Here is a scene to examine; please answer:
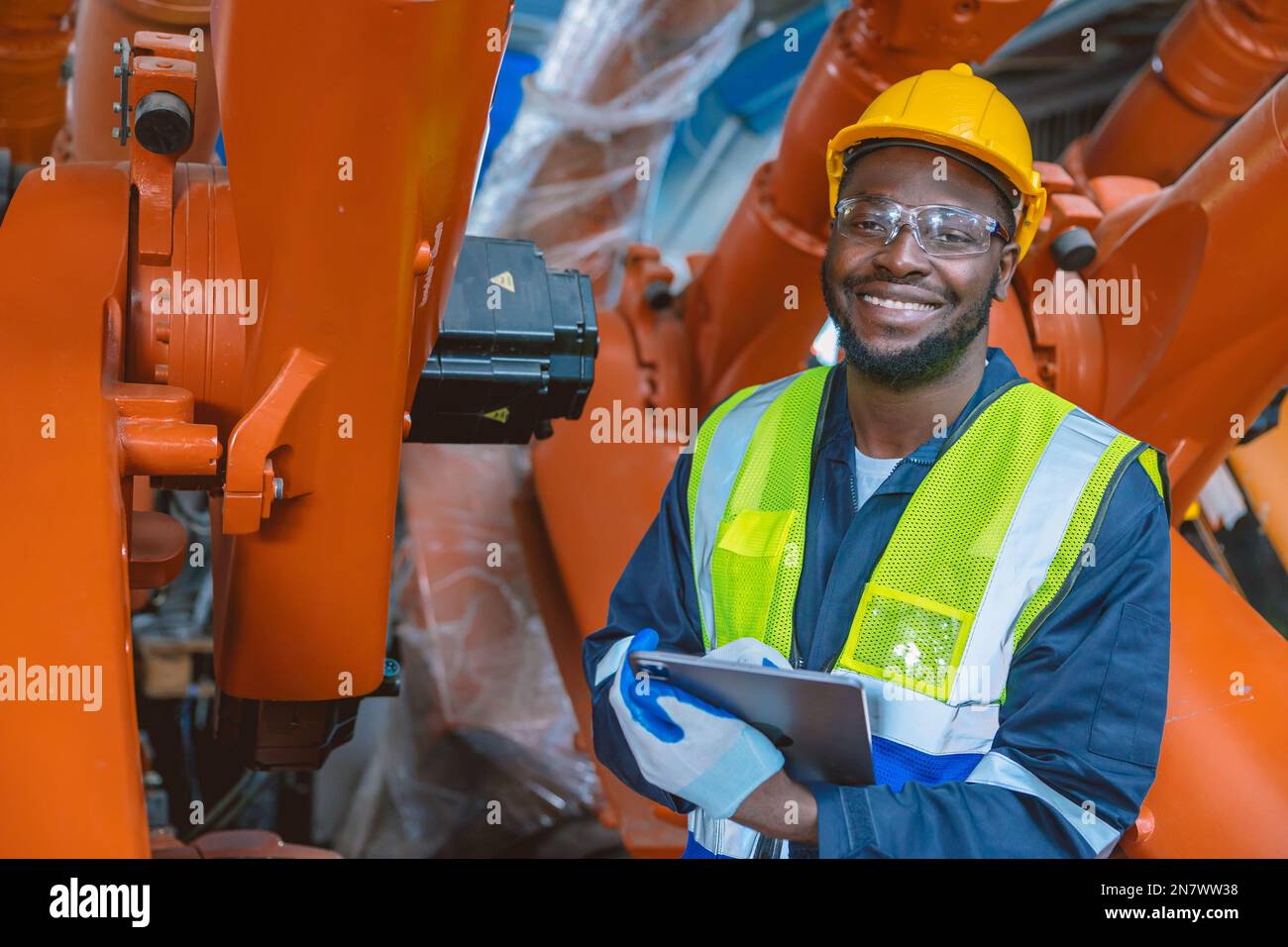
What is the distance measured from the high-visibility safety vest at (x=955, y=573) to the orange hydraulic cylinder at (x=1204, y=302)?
1.29 m

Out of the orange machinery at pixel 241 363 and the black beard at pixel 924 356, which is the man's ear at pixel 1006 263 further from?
the orange machinery at pixel 241 363

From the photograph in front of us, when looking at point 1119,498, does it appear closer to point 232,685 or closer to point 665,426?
point 232,685

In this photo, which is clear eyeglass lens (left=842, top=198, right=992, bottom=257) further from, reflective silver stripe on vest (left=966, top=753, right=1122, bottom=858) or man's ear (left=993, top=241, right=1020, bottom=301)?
reflective silver stripe on vest (left=966, top=753, right=1122, bottom=858)

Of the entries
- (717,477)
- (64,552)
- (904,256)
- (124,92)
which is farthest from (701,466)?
(124,92)

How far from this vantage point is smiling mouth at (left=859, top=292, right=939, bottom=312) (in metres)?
2.07

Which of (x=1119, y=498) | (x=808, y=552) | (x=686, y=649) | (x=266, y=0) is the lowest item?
(x=686, y=649)

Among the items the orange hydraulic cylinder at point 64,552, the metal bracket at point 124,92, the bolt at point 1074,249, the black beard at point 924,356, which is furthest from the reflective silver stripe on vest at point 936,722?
the bolt at point 1074,249

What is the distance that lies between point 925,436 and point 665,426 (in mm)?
1777

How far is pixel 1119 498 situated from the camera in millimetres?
1886

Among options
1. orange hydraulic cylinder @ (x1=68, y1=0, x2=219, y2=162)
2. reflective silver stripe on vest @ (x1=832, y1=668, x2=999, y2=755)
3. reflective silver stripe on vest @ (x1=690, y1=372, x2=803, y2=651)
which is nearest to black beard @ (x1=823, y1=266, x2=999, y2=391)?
reflective silver stripe on vest @ (x1=690, y1=372, x2=803, y2=651)

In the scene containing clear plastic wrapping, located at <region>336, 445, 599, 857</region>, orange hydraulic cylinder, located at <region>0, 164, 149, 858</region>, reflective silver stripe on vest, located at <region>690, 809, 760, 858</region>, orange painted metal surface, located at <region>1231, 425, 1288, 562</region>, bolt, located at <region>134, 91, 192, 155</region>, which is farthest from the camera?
clear plastic wrapping, located at <region>336, 445, 599, 857</region>

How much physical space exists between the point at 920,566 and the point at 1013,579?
135 millimetres
